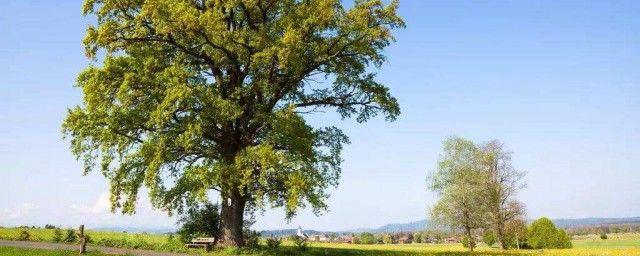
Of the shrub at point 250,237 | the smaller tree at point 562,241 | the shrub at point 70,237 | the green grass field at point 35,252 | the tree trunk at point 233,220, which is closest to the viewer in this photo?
the green grass field at point 35,252

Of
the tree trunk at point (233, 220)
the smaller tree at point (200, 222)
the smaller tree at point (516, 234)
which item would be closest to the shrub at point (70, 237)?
the smaller tree at point (200, 222)

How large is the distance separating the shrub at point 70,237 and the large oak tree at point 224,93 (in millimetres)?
8532

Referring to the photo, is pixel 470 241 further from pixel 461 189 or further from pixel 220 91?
pixel 220 91

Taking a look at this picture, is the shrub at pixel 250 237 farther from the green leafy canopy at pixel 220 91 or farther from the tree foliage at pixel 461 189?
the tree foliage at pixel 461 189

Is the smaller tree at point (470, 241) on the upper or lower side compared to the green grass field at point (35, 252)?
lower

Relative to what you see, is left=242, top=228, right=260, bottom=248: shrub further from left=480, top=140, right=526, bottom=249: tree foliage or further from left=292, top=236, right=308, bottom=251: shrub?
left=480, top=140, right=526, bottom=249: tree foliage

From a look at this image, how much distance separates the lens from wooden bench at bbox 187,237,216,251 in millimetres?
30500

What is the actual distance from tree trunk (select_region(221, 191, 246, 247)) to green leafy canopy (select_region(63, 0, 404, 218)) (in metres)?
1.00

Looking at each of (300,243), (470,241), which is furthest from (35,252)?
(470,241)

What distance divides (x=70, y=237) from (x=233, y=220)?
520 inches

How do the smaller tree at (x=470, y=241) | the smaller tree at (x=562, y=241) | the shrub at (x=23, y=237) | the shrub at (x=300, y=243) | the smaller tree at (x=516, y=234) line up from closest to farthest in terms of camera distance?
the shrub at (x=300, y=243)
the shrub at (x=23, y=237)
the smaller tree at (x=470, y=241)
the smaller tree at (x=516, y=234)
the smaller tree at (x=562, y=241)

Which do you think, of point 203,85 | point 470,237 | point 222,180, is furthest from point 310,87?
point 470,237

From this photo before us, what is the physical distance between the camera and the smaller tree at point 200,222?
33.5 m

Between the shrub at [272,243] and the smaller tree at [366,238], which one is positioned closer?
the shrub at [272,243]
